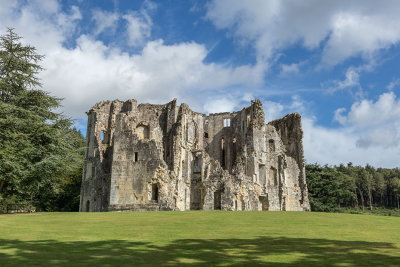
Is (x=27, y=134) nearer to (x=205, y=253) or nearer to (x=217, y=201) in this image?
(x=217, y=201)

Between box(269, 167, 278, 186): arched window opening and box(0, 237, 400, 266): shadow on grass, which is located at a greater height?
box(269, 167, 278, 186): arched window opening

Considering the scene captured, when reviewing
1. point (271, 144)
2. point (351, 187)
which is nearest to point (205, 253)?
point (271, 144)

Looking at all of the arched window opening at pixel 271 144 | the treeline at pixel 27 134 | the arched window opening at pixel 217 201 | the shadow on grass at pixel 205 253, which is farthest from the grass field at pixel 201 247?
the arched window opening at pixel 271 144

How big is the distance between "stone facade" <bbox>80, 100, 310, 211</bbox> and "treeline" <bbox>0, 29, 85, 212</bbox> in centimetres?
635

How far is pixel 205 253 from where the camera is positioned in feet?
28.6

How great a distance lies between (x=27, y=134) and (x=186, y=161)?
55.2ft

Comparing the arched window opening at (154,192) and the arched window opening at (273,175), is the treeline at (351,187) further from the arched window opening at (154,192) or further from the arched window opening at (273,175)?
the arched window opening at (154,192)

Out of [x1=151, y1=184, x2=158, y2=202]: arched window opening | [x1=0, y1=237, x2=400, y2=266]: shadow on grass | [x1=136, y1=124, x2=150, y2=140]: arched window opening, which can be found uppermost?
[x1=136, y1=124, x2=150, y2=140]: arched window opening

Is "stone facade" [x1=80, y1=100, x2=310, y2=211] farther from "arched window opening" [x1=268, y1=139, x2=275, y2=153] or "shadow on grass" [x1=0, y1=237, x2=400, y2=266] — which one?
"shadow on grass" [x1=0, y1=237, x2=400, y2=266]

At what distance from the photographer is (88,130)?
4028 cm

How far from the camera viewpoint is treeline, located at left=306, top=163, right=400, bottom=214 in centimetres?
5306

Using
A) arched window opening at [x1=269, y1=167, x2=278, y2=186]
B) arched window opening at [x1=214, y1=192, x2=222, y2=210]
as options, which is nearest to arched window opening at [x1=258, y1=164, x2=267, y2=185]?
arched window opening at [x1=269, y1=167, x2=278, y2=186]

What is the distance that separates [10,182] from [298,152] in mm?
30398

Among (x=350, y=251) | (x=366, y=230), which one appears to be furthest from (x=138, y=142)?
(x=350, y=251)
